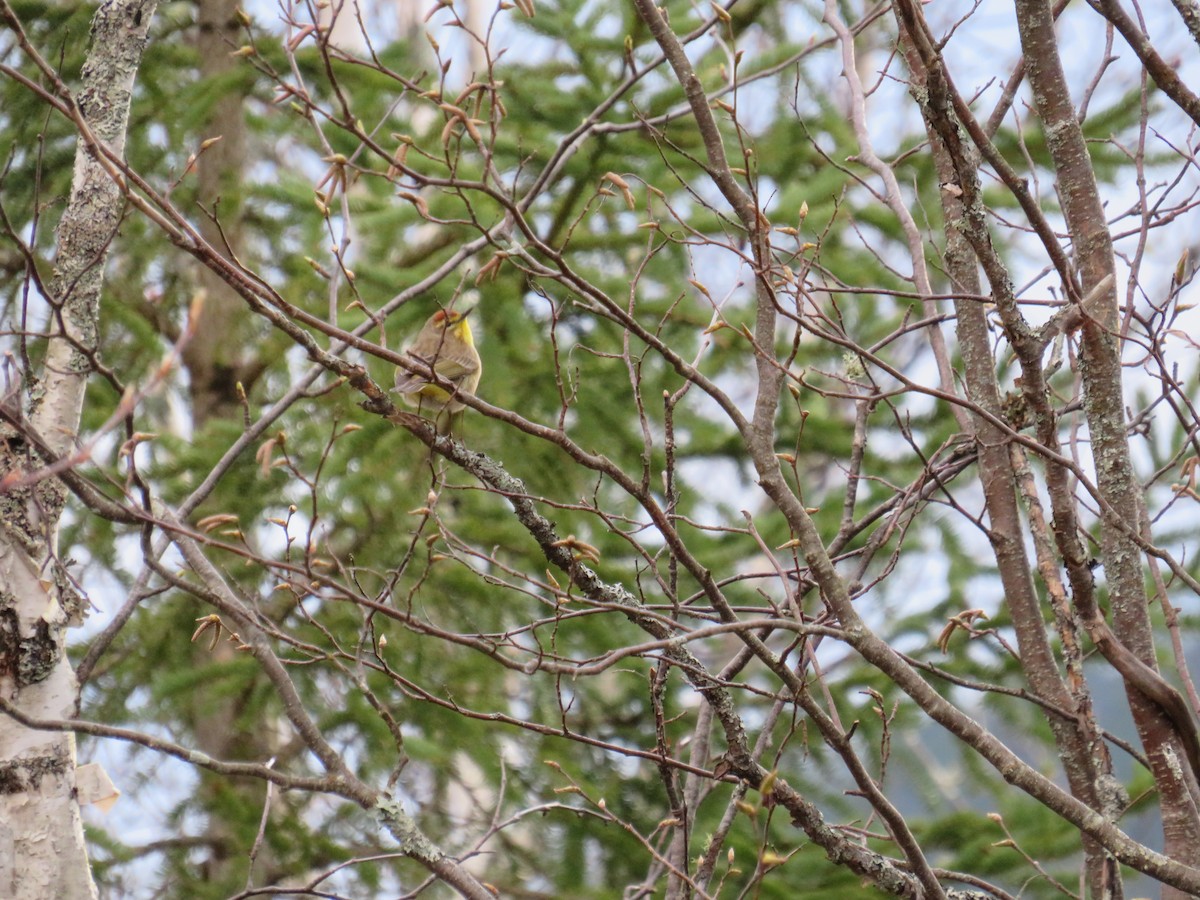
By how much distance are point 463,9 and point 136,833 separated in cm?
810

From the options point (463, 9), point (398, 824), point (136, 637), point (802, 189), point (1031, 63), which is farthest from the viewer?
point (463, 9)

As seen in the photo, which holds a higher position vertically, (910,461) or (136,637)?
(910,461)

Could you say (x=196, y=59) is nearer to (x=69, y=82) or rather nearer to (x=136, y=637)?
(x=69, y=82)

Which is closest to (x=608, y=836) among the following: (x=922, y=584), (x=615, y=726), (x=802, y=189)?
(x=615, y=726)

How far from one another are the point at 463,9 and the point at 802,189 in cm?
793

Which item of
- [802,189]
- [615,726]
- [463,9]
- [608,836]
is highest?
[463,9]

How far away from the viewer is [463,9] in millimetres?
11641

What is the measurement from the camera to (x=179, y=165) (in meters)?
5.50

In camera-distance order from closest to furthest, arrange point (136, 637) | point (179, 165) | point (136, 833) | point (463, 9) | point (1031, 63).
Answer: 1. point (1031, 63)
2. point (136, 637)
3. point (179, 165)
4. point (136, 833)
5. point (463, 9)

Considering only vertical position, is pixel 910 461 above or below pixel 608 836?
above

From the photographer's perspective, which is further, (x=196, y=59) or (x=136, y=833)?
(x=136, y=833)

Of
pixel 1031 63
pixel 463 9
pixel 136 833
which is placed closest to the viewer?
pixel 1031 63

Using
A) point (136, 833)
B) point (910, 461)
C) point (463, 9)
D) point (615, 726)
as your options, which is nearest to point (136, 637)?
point (615, 726)

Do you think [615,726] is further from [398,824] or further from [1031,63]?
[1031,63]
